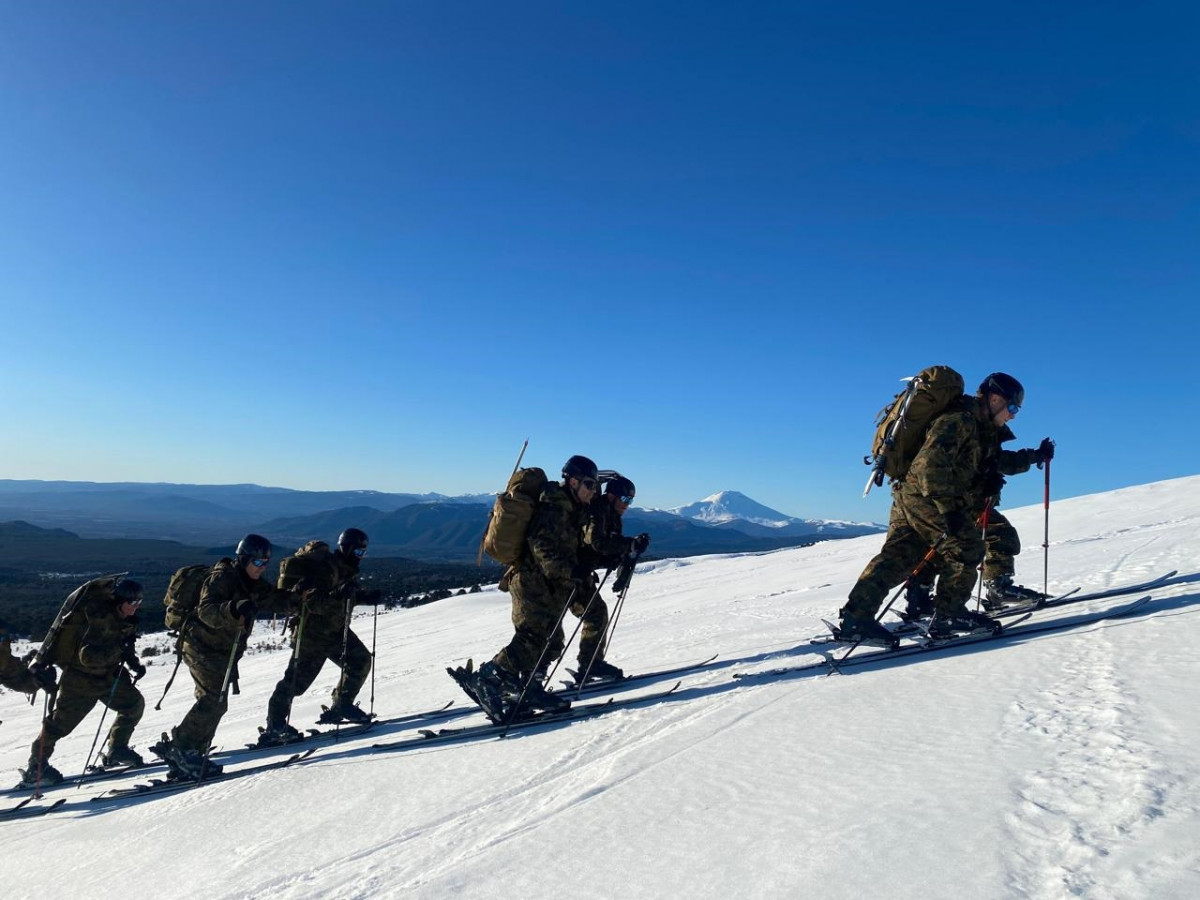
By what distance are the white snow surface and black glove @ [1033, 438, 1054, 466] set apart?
1.26 meters

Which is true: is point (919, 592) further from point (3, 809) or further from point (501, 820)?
point (3, 809)

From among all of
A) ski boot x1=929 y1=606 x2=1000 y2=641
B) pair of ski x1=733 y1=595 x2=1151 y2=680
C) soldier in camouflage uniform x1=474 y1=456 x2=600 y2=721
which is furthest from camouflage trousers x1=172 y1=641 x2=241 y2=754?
ski boot x1=929 y1=606 x2=1000 y2=641

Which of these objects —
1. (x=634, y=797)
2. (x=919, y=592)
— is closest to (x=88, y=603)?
(x=634, y=797)

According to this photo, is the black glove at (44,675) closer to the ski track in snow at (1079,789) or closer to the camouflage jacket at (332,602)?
the camouflage jacket at (332,602)

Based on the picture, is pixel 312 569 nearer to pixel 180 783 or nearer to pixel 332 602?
pixel 332 602

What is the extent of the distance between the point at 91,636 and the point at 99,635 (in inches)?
3.0

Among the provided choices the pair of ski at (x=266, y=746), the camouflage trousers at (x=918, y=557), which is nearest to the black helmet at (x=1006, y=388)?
the camouflage trousers at (x=918, y=557)

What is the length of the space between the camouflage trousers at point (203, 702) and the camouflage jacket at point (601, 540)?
11.7 feet

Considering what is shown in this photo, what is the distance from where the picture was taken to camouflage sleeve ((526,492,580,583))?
5762 millimetres

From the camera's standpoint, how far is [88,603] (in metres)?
7.89

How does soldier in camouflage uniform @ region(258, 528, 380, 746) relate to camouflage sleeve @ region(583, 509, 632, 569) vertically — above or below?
below

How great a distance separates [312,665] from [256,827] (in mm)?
3569

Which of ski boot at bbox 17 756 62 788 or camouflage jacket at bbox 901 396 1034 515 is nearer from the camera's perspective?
camouflage jacket at bbox 901 396 1034 515

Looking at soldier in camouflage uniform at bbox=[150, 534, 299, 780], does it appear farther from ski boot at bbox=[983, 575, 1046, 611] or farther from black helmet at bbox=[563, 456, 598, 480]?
ski boot at bbox=[983, 575, 1046, 611]
